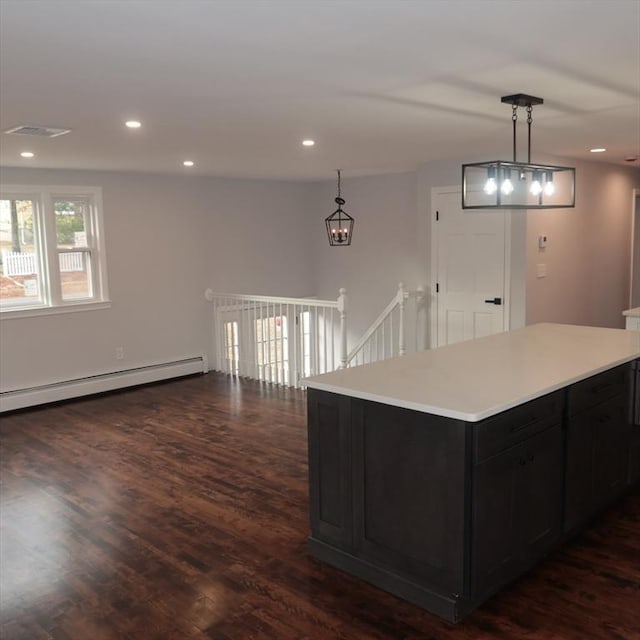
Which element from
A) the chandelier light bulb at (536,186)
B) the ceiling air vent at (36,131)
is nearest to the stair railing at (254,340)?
the ceiling air vent at (36,131)

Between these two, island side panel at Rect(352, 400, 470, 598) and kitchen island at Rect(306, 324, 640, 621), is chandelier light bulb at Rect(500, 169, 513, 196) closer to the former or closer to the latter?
kitchen island at Rect(306, 324, 640, 621)

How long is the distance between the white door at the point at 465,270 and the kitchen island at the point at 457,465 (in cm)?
306

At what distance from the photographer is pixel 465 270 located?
6770 millimetres

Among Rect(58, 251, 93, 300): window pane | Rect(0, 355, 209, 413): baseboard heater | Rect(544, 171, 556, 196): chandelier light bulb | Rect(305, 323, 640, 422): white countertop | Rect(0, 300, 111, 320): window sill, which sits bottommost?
Rect(0, 355, 209, 413): baseboard heater

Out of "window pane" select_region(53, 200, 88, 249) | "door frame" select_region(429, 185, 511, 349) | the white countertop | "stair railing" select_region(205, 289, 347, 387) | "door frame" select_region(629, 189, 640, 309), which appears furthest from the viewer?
"door frame" select_region(629, 189, 640, 309)

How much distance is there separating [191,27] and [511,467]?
85.5 inches

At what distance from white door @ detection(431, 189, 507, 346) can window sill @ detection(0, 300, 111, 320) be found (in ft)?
12.1

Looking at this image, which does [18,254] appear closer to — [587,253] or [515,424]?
[515,424]

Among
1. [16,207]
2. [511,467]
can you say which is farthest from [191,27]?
[16,207]

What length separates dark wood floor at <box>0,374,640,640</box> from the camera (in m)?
2.66

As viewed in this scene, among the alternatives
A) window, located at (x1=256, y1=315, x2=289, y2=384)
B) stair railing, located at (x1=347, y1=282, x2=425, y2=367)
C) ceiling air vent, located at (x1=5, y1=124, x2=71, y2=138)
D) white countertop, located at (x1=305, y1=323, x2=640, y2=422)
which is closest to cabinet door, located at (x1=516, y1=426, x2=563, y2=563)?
white countertop, located at (x1=305, y1=323, x2=640, y2=422)

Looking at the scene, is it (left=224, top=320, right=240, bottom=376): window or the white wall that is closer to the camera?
the white wall

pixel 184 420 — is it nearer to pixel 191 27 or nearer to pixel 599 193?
pixel 191 27

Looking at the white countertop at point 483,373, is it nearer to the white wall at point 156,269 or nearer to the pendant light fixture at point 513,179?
the pendant light fixture at point 513,179
